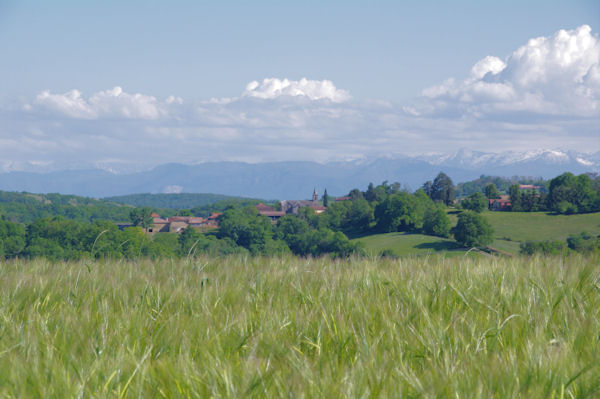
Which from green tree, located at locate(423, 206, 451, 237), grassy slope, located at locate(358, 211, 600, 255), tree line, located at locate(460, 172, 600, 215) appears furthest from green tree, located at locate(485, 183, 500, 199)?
green tree, located at locate(423, 206, 451, 237)

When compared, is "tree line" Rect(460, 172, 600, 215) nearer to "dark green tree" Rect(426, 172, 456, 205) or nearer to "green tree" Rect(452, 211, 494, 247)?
"dark green tree" Rect(426, 172, 456, 205)

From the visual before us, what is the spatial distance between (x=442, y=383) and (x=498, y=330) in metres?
0.91

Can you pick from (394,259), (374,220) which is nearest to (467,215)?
(374,220)

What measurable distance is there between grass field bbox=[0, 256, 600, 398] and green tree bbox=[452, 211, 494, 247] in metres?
115

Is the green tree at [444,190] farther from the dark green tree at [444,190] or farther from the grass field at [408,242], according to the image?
the grass field at [408,242]

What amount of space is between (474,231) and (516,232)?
895 inches

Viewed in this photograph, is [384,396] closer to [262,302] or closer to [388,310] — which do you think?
[388,310]

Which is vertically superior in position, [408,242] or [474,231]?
[474,231]

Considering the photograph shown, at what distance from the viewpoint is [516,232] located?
133 metres

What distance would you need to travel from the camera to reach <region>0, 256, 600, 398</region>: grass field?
6.48ft

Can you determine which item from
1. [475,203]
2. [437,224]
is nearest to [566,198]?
[475,203]

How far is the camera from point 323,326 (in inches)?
114

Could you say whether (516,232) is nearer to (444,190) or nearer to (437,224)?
(437,224)

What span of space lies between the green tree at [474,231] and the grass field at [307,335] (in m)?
115
